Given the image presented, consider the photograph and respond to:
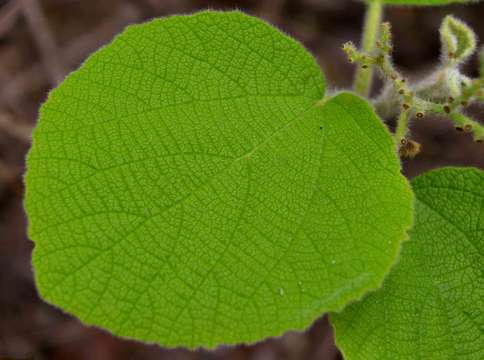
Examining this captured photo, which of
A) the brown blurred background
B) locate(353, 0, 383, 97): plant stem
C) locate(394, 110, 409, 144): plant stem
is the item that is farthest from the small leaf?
the brown blurred background

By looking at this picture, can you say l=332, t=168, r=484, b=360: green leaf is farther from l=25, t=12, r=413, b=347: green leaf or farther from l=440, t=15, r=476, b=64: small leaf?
l=440, t=15, r=476, b=64: small leaf

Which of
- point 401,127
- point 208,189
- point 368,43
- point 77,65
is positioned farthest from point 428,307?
point 77,65

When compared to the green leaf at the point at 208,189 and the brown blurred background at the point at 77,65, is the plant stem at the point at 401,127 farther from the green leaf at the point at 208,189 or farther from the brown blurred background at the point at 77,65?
the brown blurred background at the point at 77,65

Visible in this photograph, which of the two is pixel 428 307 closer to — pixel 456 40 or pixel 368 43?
pixel 456 40

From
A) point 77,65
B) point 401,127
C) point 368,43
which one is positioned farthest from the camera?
point 77,65

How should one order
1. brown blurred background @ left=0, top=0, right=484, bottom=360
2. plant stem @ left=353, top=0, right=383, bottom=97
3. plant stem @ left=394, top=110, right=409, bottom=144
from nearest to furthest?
1. plant stem @ left=394, top=110, right=409, bottom=144
2. plant stem @ left=353, top=0, right=383, bottom=97
3. brown blurred background @ left=0, top=0, right=484, bottom=360

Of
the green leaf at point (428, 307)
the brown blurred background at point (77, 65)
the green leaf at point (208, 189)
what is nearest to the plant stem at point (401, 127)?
the green leaf at point (208, 189)

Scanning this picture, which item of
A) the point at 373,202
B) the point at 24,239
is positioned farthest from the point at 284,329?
the point at 24,239
